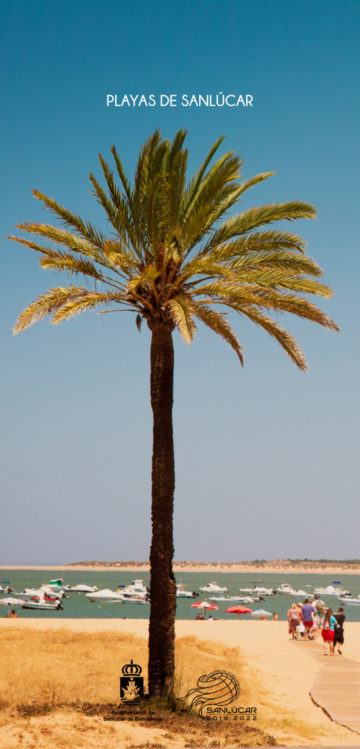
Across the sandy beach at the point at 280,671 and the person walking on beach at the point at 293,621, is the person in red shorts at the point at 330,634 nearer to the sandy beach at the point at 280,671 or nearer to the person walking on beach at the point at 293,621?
the sandy beach at the point at 280,671

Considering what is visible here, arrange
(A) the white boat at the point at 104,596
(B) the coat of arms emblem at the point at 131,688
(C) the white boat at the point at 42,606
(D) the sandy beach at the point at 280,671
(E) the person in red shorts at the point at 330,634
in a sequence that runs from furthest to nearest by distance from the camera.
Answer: (A) the white boat at the point at 104,596, (C) the white boat at the point at 42,606, (E) the person in red shorts at the point at 330,634, (B) the coat of arms emblem at the point at 131,688, (D) the sandy beach at the point at 280,671

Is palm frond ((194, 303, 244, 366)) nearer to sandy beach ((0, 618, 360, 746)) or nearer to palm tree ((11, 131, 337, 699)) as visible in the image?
palm tree ((11, 131, 337, 699))

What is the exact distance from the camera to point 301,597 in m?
124

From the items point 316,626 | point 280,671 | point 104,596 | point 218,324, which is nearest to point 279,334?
point 218,324

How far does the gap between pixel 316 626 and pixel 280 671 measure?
14.4m

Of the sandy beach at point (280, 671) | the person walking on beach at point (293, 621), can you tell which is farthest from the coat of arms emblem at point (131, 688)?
the person walking on beach at point (293, 621)

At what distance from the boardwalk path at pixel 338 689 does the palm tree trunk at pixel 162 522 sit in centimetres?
352

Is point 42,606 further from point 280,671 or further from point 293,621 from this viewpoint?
point 280,671

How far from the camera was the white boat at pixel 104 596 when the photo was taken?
88325 mm

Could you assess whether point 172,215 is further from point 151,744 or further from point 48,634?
point 48,634

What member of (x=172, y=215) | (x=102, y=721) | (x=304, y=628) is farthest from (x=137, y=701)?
(x=304, y=628)

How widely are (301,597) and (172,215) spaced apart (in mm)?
116127

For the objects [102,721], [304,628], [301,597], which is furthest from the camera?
[301,597]

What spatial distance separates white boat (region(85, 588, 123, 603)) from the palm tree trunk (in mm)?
75502
